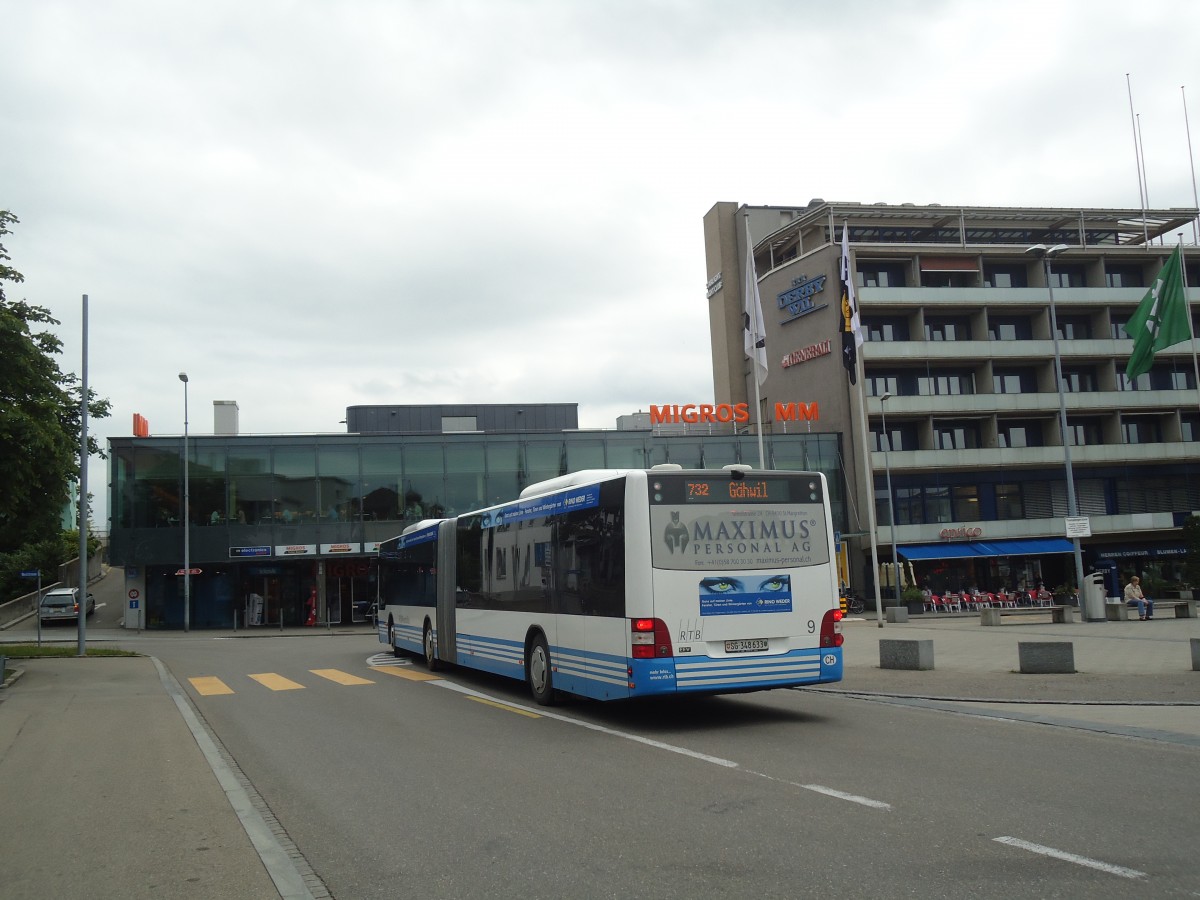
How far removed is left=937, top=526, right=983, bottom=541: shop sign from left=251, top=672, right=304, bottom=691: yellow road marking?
4093 centimetres

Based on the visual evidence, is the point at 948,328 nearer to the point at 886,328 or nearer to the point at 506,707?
the point at 886,328

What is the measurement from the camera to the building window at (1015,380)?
183 feet

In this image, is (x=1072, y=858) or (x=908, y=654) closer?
(x=1072, y=858)

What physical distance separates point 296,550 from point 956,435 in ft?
116

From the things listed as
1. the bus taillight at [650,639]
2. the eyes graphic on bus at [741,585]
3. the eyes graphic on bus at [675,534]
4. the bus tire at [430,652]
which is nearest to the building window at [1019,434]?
the bus tire at [430,652]

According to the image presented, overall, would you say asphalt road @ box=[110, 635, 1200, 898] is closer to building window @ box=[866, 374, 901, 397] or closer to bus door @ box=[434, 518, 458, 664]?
bus door @ box=[434, 518, 458, 664]

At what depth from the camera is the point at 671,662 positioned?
10969 millimetres

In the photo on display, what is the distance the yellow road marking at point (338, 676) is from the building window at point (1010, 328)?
4582 cm

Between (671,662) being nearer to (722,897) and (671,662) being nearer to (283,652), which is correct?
(722,897)

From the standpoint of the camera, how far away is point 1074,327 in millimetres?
Result: 57000

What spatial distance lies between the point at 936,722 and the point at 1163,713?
265 cm

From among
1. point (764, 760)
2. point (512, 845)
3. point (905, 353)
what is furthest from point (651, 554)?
point (905, 353)

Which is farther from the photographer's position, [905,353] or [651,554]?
[905,353]

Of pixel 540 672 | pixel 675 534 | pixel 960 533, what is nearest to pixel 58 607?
pixel 540 672
